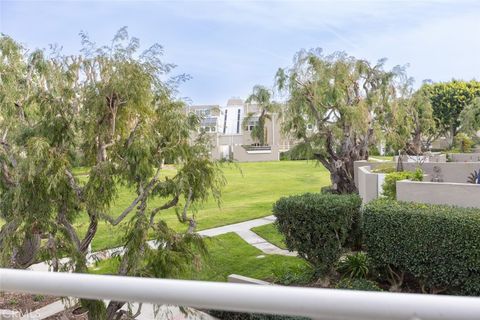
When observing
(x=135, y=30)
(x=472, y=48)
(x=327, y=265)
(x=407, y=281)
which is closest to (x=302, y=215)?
(x=327, y=265)

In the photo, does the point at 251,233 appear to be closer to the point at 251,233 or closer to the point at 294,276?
the point at 251,233

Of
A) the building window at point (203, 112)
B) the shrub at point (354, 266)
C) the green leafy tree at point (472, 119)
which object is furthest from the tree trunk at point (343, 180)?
the green leafy tree at point (472, 119)

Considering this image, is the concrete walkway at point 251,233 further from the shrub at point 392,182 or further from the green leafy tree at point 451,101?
the green leafy tree at point 451,101

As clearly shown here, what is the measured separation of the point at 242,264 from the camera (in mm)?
9055

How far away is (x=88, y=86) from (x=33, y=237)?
1.96m

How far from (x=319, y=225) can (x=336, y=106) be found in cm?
730

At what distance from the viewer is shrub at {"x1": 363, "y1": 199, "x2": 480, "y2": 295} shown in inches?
219

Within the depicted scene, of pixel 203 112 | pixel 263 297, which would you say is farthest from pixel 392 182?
pixel 263 297

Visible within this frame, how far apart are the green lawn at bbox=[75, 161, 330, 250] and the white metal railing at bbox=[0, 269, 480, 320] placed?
13.3 ft

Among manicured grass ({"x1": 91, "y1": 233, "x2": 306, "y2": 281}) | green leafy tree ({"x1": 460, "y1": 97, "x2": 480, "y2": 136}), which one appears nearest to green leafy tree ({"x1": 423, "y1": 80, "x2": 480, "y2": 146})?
green leafy tree ({"x1": 460, "y1": 97, "x2": 480, "y2": 136})

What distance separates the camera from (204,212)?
52.9 feet

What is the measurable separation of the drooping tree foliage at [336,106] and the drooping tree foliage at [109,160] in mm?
8040

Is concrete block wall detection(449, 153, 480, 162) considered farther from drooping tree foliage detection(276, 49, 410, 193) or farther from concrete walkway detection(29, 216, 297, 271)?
concrete walkway detection(29, 216, 297, 271)

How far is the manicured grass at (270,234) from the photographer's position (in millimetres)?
10773
